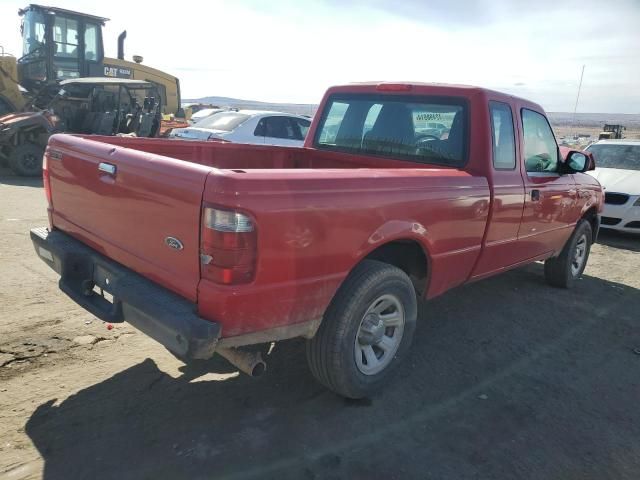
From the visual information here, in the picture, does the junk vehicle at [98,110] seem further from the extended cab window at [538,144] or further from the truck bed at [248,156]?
the extended cab window at [538,144]

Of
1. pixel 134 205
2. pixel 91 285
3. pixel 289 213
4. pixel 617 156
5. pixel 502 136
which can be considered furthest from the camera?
pixel 617 156

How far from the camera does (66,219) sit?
3.43 meters

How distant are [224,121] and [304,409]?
28.9 feet

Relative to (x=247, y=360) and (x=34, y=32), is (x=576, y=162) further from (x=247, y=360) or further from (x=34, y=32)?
(x=34, y=32)

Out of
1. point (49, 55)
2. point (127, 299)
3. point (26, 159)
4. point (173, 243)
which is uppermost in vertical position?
point (49, 55)

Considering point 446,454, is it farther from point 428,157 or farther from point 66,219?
point 66,219

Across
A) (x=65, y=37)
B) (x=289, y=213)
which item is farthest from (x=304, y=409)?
(x=65, y=37)

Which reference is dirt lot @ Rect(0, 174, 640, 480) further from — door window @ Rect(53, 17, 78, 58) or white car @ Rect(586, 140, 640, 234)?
door window @ Rect(53, 17, 78, 58)

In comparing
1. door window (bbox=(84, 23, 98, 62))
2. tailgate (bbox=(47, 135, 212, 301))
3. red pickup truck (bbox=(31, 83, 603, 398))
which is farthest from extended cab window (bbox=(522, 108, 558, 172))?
door window (bbox=(84, 23, 98, 62))

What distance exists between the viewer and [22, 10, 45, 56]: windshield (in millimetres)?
13555

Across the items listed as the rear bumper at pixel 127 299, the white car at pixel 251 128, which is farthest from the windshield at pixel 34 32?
the rear bumper at pixel 127 299

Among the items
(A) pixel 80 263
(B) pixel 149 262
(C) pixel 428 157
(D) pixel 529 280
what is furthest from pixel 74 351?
(D) pixel 529 280

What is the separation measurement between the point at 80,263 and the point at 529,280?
5074mm

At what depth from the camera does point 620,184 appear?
29.4ft
